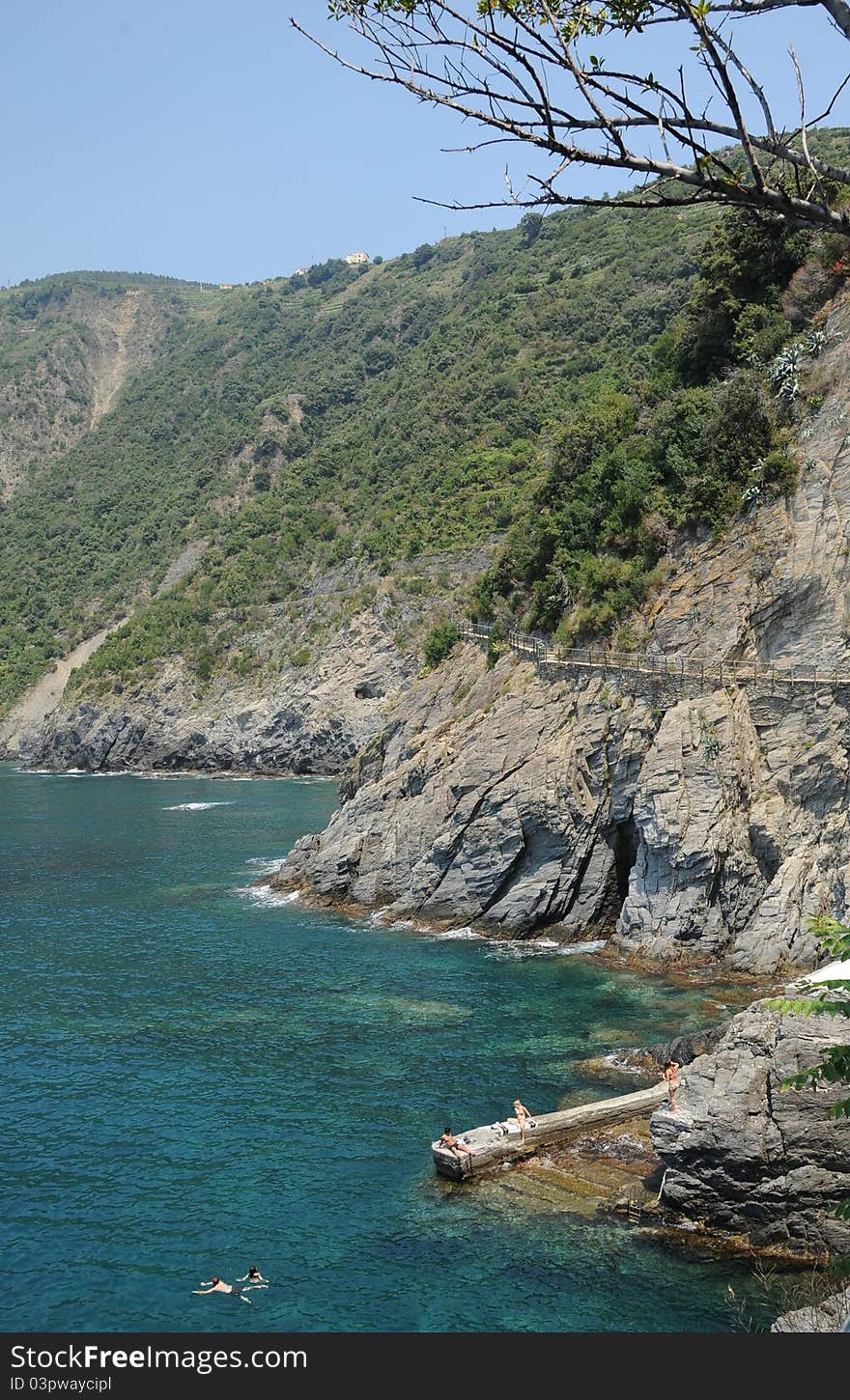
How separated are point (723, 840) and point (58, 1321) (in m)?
26.3

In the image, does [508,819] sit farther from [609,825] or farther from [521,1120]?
[521,1120]

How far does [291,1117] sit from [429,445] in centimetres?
9211

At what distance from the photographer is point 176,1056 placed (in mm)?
30984

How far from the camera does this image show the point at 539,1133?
24656 millimetres

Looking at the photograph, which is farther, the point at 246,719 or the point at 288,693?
the point at 246,719

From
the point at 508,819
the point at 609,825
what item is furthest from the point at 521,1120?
the point at 508,819

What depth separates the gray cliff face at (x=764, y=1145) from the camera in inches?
813

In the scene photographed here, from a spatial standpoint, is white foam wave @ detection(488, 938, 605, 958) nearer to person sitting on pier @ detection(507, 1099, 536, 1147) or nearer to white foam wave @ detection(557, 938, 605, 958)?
white foam wave @ detection(557, 938, 605, 958)

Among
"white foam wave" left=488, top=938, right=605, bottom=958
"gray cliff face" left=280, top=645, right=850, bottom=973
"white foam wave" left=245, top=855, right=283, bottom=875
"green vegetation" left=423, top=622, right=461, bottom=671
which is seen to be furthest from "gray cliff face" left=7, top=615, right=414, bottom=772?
"white foam wave" left=488, top=938, right=605, bottom=958

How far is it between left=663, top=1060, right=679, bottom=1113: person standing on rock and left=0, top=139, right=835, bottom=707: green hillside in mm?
23536

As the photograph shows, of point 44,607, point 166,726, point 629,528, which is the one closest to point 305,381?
point 44,607

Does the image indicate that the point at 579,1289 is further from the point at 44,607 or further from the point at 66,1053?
the point at 44,607

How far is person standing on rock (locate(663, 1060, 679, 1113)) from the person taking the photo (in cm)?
2309

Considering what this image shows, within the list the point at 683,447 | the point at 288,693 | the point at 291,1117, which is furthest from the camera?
the point at 288,693
